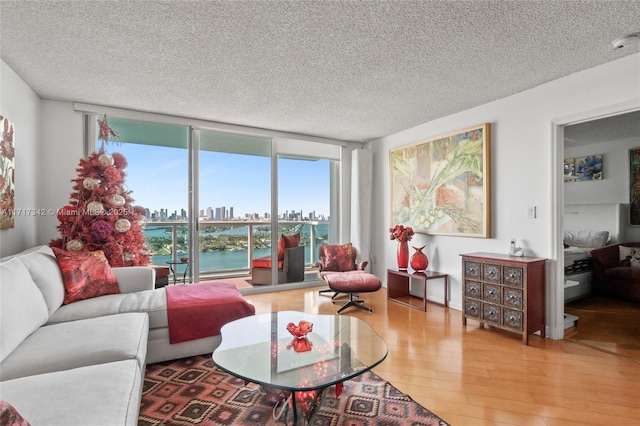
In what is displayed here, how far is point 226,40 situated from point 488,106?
2886 mm

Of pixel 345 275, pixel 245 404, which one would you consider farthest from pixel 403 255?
pixel 245 404

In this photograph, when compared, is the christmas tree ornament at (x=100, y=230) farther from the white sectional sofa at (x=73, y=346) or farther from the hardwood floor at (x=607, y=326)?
the hardwood floor at (x=607, y=326)

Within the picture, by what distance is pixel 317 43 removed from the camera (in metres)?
2.29

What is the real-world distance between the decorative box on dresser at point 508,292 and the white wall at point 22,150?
14.1 feet

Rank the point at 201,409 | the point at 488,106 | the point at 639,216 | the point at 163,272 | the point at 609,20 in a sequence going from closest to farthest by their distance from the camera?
the point at 201,409 → the point at 609,20 → the point at 488,106 → the point at 163,272 → the point at 639,216

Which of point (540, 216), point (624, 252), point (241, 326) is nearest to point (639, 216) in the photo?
point (624, 252)

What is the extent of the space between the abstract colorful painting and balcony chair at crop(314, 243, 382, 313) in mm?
3051

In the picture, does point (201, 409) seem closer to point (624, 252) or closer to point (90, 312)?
point (90, 312)

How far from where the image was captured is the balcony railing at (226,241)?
4273 mm

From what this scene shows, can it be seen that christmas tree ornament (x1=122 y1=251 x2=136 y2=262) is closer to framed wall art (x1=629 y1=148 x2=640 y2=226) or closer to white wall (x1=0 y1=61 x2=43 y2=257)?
white wall (x1=0 y1=61 x2=43 y2=257)

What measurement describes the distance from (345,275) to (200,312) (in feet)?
6.40

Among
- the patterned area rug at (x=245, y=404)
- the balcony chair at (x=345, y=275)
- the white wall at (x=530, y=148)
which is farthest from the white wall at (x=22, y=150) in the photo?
the white wall at (x=530, y=148)

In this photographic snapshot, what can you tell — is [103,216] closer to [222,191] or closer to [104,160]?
[104,160]

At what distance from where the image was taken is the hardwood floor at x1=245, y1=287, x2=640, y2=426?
5.92ft
